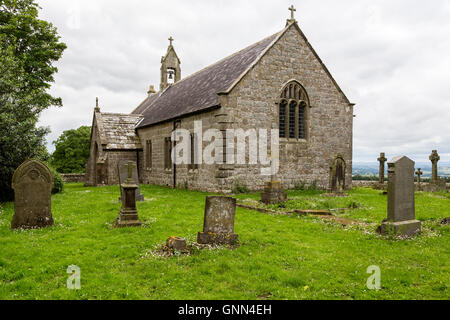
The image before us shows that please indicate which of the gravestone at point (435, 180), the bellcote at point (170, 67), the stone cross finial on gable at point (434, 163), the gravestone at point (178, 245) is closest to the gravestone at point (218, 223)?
the gravestone at point (178, 245)

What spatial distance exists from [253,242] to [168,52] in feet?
104

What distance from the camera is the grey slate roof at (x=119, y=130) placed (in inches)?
1022

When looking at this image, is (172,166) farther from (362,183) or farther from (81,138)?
(81,138)

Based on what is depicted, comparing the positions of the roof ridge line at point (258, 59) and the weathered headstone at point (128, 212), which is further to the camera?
the roof ridge line at point (258, 59)

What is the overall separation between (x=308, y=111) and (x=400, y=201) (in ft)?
39.1

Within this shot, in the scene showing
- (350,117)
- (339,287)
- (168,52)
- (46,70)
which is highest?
(168,52)

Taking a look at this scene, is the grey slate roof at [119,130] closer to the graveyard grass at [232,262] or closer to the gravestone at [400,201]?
the graveyard grass at [232,262]

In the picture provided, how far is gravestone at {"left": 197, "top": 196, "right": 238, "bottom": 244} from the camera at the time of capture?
7188 mm

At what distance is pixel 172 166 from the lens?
21.8 meters

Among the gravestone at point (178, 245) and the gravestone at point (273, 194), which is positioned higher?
the gravestone at point (273, 194)

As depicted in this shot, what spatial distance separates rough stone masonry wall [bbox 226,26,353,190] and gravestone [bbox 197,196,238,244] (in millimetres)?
9374

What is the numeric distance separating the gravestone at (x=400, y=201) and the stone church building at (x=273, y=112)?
8057mm

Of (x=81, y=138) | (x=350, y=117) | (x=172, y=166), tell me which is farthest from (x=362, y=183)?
(x=81, y=138)

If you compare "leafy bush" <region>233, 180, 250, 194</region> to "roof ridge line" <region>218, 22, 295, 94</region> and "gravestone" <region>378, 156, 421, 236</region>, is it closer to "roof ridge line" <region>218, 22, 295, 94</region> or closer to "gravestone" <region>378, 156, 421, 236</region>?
"roof ridge line" <region>218, 22, 295, 94</region>
